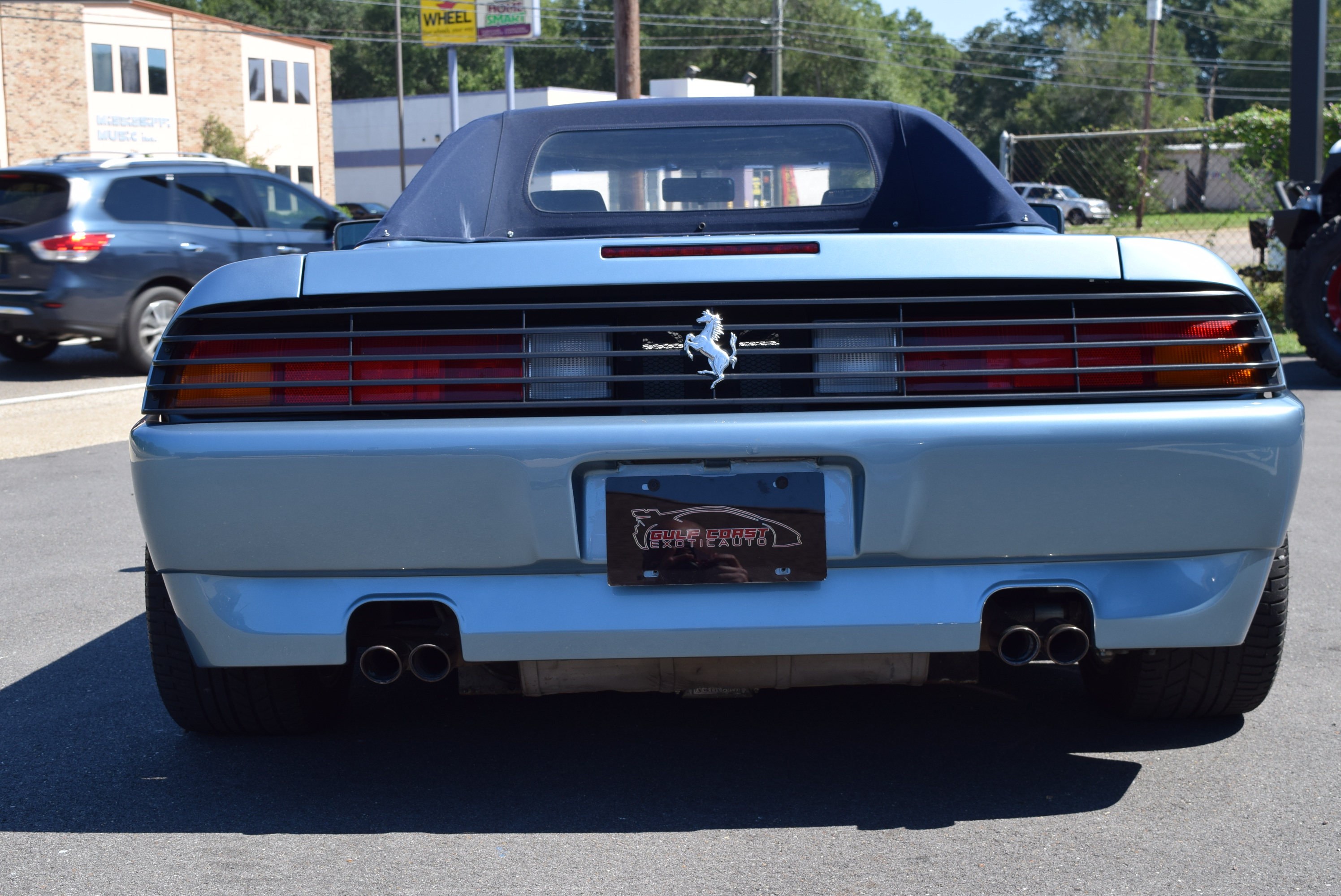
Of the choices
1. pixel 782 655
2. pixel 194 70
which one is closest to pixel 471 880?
pixel 782 655

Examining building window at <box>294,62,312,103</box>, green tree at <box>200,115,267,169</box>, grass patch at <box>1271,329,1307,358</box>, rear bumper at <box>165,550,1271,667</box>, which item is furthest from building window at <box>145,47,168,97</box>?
rear bumper at <box>165,550,1271,667</box>

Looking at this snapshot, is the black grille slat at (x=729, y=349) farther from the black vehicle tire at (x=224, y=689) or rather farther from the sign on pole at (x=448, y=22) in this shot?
the sign on pole at (x=448, y=22)

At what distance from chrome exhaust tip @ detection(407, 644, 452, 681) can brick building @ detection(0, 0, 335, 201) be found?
4045 centimetres

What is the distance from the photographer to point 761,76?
78.6 metres

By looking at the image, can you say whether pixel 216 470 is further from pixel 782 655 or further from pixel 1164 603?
pixel 1164 603

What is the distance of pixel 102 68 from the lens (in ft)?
142

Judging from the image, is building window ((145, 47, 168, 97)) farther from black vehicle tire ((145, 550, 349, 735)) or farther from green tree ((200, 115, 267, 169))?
black vehicle tire ((145, 550, 349, 735))

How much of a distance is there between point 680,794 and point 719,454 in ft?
2.70

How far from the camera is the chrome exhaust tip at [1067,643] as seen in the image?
8.89 ft

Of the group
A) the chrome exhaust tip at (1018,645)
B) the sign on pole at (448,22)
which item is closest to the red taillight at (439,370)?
the chrome exhaust tip at (1018,645)

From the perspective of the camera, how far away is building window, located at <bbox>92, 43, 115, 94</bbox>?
43.0m

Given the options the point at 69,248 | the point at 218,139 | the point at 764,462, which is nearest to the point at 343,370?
the point at 764,462

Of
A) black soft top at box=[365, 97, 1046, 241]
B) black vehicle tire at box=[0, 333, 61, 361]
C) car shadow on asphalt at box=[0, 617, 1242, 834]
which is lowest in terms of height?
car shadow on asphalt at box=[0, 617, 1242, 834]

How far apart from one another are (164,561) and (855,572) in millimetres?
1358
